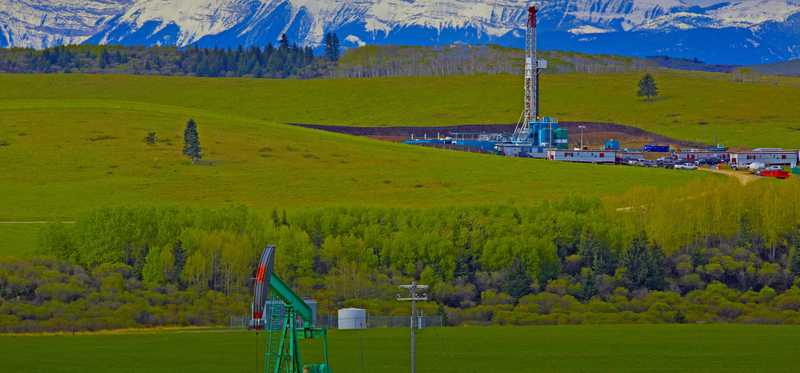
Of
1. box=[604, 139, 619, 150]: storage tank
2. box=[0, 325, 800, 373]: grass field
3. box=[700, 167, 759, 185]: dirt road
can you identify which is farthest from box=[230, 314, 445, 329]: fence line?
box=[604, 139, 619, 150]: storage tank

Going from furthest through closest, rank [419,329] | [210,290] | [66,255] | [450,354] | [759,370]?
1. [66,255]
2. [210,290]
3. [419,329]
4. [450,354]
5. [759,370]

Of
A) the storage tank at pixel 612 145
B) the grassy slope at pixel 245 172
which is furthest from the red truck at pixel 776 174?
the storage tank at pixel 612 145

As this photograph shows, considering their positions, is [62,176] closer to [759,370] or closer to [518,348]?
[518,348]

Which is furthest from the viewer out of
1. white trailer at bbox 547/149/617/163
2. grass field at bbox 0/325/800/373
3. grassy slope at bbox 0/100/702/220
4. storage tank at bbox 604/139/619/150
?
storage tank at bbox 604/139/619/150

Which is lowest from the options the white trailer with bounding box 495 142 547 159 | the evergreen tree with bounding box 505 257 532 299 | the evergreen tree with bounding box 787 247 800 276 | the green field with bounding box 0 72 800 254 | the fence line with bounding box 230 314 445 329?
the fence line with bounding box 230 314 445 329

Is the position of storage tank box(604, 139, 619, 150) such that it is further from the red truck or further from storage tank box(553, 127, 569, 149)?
the red truck

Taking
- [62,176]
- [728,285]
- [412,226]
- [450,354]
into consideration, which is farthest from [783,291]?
[62,176]
